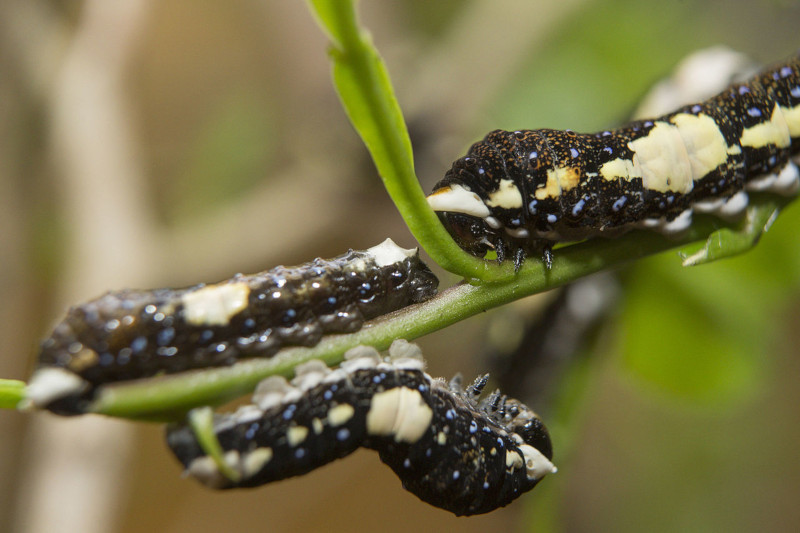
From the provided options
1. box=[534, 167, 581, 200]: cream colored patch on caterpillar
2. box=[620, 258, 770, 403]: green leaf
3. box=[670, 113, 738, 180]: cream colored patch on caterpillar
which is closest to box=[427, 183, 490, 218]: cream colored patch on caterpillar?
box=[534, 167, 581, 200]: cream colored patch on caterpillar

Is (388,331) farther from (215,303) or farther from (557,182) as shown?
(557,182)

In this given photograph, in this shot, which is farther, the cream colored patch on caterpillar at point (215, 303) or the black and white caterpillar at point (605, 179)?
the black and white caterpillar at point (605, 179)

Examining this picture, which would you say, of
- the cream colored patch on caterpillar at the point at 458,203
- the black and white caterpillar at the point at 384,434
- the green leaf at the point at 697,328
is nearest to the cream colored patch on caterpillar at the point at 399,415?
the black and white caterpillar at the point at 384,434

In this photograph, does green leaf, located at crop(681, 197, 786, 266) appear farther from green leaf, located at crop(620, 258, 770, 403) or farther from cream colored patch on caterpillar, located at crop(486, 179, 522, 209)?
green leaf, located at crop(620, 258, 770, 403)

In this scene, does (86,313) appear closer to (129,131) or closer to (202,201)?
(129,131)

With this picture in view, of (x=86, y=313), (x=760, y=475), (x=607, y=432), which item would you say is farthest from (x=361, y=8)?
(x=760, y=475)

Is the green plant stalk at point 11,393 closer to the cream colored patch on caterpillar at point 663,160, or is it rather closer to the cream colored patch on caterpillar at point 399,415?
the cream colored patch on caterpillar at point 399,415
